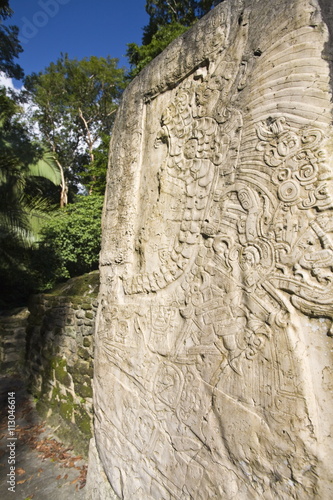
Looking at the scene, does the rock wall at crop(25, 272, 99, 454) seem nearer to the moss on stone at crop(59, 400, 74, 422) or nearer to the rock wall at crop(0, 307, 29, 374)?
the moss on stone at crop(59, 400, 74, 422)

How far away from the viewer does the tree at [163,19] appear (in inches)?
358

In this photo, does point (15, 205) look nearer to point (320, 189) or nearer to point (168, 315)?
point (168, 315)

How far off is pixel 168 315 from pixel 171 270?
0.27 m

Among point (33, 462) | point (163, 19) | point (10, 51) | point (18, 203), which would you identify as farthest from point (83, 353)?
point (163, 19)

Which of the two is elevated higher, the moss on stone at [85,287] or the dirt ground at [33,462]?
the moss on stone at [85,287]

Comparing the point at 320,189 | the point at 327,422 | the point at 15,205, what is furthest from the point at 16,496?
the point at 15,205

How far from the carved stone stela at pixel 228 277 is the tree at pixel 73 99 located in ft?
39.2

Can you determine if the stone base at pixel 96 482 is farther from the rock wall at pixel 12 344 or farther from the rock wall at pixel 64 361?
the rock wall at pixel 12 344

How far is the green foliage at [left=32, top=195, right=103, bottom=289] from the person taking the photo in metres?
7.89

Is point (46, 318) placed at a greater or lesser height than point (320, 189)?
lesser

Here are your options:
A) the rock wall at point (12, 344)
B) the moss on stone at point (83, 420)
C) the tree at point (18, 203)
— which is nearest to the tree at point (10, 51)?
the tree at point (18, 203)

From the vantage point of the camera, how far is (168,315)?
72.3 inches

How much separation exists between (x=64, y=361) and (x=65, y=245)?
14.7ft

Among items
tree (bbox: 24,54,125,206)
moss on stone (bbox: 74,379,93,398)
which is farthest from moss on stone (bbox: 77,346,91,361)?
tree (bbox: 24,54,125,206)
